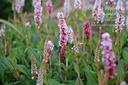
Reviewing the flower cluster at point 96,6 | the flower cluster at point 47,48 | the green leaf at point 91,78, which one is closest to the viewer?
the flower cluster at point 47,48

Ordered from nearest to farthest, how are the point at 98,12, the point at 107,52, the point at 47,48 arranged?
the point at 107,52, the point at 47,48, the point at 98,12

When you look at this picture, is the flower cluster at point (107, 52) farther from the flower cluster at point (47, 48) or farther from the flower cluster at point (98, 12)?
the flower cluster at point (98, 12)

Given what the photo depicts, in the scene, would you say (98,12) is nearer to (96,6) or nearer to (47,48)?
(96,6)

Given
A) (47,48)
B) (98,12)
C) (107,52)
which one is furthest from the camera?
(98,12)

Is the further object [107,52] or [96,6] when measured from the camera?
[96,6]

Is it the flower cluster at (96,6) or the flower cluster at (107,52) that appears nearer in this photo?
the flower cluster at (107,52)

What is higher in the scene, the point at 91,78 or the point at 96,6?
the point at 96,6

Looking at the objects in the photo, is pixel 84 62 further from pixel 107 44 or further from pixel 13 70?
pixel 107 44

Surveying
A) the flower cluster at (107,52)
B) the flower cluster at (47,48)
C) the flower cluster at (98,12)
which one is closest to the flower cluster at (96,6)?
the flower cluster at (98,12)

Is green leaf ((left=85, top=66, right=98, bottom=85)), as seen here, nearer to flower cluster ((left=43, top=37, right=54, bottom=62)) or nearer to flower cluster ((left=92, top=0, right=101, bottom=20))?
flower cluster ((left=43, top=37, right=54, bottom=62))

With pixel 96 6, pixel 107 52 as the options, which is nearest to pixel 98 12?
pixel 96 6

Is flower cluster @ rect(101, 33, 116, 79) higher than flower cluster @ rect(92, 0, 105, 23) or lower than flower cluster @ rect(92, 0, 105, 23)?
lower

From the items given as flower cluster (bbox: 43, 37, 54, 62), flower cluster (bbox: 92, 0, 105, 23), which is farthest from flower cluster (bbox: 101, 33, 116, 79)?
flower cluster (bbox: 92, 0, 105, 23)

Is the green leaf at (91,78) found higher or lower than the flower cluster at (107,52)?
lower
